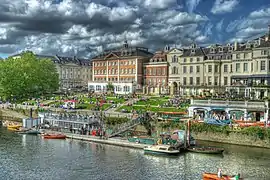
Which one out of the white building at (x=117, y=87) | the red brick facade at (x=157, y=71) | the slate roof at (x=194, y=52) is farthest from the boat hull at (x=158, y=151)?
the white building at (x=117, y=87)

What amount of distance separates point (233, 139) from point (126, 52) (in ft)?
238

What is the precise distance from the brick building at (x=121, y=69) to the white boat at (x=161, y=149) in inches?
2585

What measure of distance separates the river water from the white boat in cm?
106

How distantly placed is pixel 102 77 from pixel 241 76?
56.7 metres

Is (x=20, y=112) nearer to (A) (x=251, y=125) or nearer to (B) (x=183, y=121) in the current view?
(B) (x=183, y=121)

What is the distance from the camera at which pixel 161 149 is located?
48719 mm

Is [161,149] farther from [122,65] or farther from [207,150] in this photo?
[122,65]

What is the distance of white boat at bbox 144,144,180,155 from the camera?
48.3 meters

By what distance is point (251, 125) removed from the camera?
54906 mm

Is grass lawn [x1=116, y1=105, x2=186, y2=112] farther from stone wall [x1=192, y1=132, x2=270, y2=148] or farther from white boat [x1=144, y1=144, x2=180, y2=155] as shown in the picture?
white boat [x1=144, y1=144, x2=180, y2=155]

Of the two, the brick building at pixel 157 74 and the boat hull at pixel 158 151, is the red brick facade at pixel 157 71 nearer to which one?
the brick building at pixel 157 74

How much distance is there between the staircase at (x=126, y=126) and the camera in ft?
192

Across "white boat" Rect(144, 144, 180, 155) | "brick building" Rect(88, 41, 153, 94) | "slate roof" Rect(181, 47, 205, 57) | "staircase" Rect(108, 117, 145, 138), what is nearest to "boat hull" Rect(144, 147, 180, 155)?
"white boat" Rect(144, 144, 180, 155)

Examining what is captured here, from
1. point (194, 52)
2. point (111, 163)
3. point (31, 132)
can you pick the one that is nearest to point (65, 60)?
point (194, 52)
